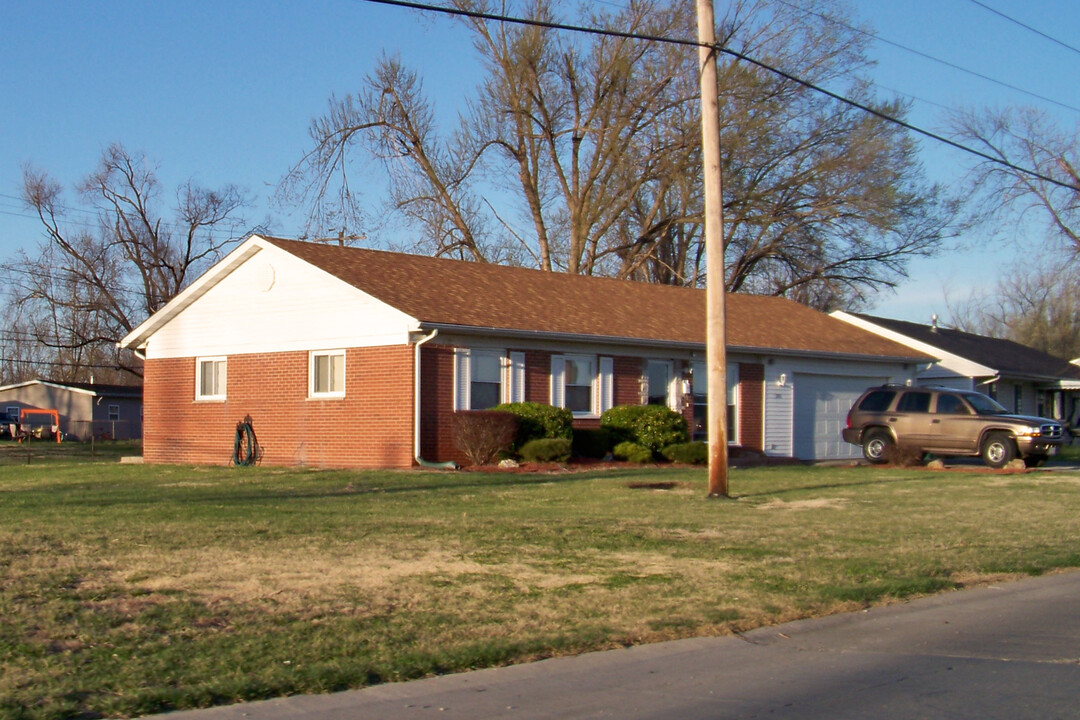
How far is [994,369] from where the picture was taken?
36750 mm

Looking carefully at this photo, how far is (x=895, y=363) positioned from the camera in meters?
30.6

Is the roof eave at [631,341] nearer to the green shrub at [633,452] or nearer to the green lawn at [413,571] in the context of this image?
the green shrub at [633,452]

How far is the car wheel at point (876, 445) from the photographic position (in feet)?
80.7

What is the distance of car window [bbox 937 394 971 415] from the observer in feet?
77.3

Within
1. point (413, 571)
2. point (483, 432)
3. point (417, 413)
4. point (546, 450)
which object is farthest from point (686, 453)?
point (413, 571)

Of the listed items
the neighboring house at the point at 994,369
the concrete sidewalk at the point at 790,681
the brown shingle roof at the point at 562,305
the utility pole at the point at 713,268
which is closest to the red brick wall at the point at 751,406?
the brown shingle roof at the point at 562,305

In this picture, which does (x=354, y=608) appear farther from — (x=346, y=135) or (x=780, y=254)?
(x=780, y=254)

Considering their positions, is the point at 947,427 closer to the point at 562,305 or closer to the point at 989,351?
the point at 562,305

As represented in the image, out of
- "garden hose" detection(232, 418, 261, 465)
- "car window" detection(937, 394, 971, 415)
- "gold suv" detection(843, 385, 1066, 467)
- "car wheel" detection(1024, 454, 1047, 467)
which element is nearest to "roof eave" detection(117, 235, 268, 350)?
"garden hose" detection(232, 418, 261, 465)

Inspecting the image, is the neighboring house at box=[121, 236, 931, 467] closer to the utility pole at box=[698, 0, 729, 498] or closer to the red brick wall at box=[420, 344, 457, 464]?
the red brick wall at box=[420, 344, 457, 464]

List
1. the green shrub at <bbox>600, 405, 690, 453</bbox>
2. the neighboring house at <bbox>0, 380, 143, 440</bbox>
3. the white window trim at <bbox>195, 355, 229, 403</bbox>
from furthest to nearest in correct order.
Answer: the neighboring house at <bbox>0, 380, 143, 440</bbox>, the white window trim at <bbox>195, 355, 229, 403</bbox>, the green shrub at <bbox>600, 405, 690, 453</bbox>

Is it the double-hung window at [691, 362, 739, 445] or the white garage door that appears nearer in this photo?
the double-hung window at [691, 362, 739, 445]

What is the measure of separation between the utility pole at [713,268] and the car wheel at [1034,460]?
399 inches

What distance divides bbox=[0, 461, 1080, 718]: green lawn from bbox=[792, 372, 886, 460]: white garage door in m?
11.0
